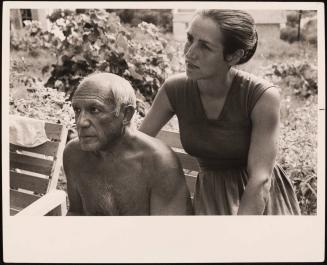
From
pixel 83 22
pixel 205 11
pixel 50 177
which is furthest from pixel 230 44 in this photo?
pixel 50 177

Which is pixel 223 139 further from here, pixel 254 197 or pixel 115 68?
pixel 115 68

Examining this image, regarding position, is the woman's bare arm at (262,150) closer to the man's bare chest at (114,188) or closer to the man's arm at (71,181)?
the man's bare chest at (114,188)

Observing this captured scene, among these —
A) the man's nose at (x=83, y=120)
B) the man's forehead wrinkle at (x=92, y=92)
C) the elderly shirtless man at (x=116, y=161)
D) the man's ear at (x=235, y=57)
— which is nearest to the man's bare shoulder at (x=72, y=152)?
the elderly shirtless man at (x=116, y=161)

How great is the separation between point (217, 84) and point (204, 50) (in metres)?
0.16

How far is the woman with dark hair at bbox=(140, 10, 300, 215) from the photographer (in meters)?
1.79

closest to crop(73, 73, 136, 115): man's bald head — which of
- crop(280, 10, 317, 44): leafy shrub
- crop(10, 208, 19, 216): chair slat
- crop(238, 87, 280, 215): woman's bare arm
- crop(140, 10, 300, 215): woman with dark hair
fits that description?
crop(140, 10, 300, 215): woman with dark hair

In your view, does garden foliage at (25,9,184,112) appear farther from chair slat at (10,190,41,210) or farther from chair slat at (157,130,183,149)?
chair slat at (10,190,41,210)

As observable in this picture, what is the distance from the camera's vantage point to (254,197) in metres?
1.86

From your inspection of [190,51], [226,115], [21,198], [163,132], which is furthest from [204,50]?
[21,198]

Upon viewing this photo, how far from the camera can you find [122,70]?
6.35ft

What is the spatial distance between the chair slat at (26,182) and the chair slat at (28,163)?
1.3 inches

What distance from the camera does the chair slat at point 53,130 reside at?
1.98 metres

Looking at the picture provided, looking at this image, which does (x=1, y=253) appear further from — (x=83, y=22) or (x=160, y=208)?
(x=83, y=22)

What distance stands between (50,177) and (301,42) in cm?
133
